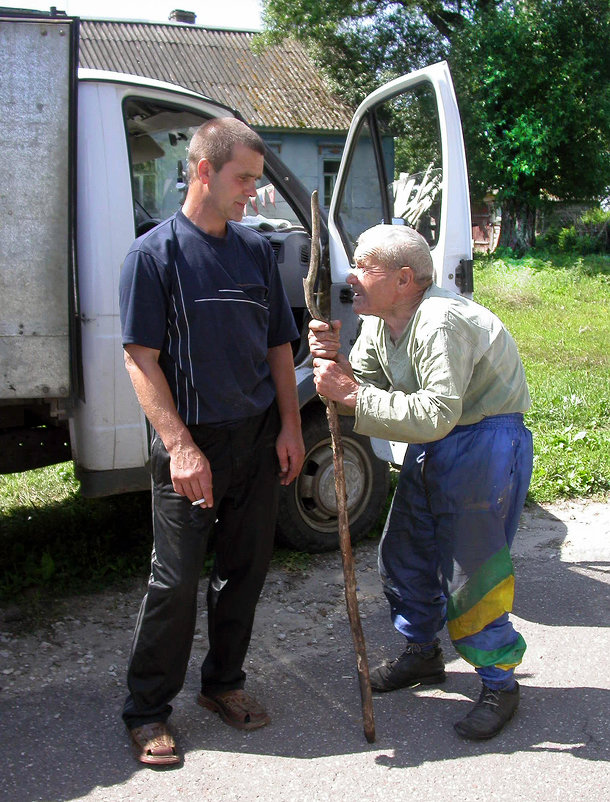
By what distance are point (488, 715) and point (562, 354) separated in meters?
7.45

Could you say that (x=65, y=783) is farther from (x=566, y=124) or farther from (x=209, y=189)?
(x=566, y=124)

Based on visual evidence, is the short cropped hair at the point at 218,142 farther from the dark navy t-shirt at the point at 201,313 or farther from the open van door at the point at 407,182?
the open van door at the point at 407,182

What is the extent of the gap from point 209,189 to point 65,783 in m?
1.95

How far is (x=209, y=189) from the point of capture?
2.90 m

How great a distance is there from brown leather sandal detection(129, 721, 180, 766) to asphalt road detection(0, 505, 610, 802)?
0.04 meters

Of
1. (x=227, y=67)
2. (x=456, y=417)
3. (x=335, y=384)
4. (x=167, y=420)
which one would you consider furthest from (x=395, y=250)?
(x=227, y=67)

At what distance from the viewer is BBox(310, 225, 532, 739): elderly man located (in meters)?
2.98

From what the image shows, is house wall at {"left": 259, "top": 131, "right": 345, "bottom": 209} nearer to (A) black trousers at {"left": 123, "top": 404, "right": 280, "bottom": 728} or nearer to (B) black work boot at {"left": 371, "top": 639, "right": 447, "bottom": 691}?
(B) black work boot at {"left": 371, "top": 639, "right": 447, "bottom": 691}

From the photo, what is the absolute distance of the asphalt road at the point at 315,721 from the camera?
2910 millimetres

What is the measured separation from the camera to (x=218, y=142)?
9.39ft

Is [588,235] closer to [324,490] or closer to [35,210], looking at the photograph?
[324,490]

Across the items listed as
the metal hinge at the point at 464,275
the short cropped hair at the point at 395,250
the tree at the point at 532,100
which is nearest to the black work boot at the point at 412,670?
the short cropped hair at the point at 395,250

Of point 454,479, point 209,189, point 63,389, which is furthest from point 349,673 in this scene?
point 209,189

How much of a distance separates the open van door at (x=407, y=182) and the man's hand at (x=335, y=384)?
1360 millimetres
